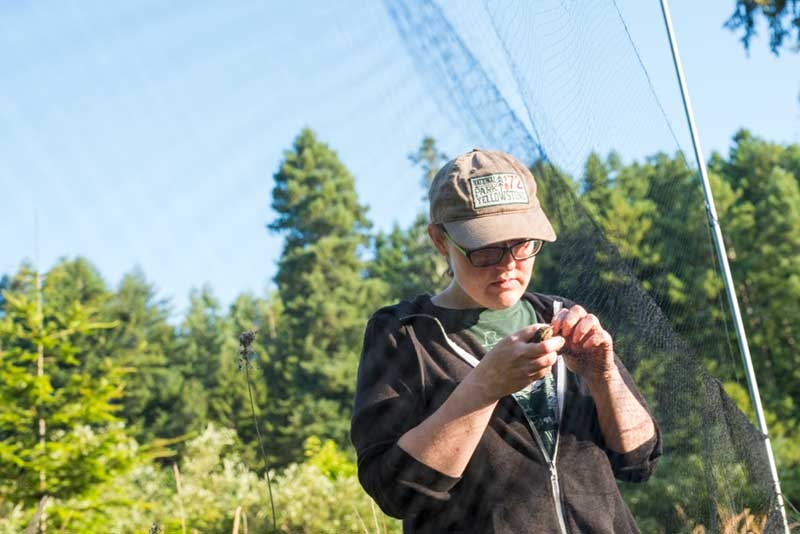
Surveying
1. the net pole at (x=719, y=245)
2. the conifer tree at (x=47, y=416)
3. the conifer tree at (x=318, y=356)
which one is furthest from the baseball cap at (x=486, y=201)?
the conifer tree at (x=47, y=416)

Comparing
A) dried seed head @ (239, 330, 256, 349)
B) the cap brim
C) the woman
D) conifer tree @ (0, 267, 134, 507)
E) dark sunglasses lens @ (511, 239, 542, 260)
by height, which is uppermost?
conifer tree @ (0, 267, 134, 507)

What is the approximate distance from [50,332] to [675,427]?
32.5ft

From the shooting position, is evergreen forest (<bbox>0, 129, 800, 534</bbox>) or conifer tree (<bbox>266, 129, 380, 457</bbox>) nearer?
evergreen forest (<bbox>0, 129, 800, 534</bbox>)

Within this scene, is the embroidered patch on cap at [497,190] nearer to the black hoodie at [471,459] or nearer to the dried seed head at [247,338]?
the black hoodie at [471,459]

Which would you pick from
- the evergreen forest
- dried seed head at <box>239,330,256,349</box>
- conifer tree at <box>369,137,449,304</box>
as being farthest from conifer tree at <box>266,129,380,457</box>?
dried seed head at <box>239,330,256,349</box>

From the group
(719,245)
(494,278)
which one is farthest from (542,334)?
(719,245)

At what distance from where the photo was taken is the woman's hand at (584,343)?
1.18 metres

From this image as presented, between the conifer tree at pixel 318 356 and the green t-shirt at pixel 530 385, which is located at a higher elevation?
the conifer tree at pixel 318 356

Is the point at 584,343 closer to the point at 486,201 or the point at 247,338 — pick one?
the point at 486,201

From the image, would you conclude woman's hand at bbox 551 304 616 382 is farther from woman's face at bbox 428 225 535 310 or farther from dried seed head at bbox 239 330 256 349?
dried seed head at bbox 239 330 256 349

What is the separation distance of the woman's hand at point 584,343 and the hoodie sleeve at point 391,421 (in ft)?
0.74

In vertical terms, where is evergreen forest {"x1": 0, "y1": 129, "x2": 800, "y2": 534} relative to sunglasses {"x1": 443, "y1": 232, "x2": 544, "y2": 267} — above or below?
above

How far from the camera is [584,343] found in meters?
1.21

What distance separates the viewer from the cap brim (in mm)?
1211
